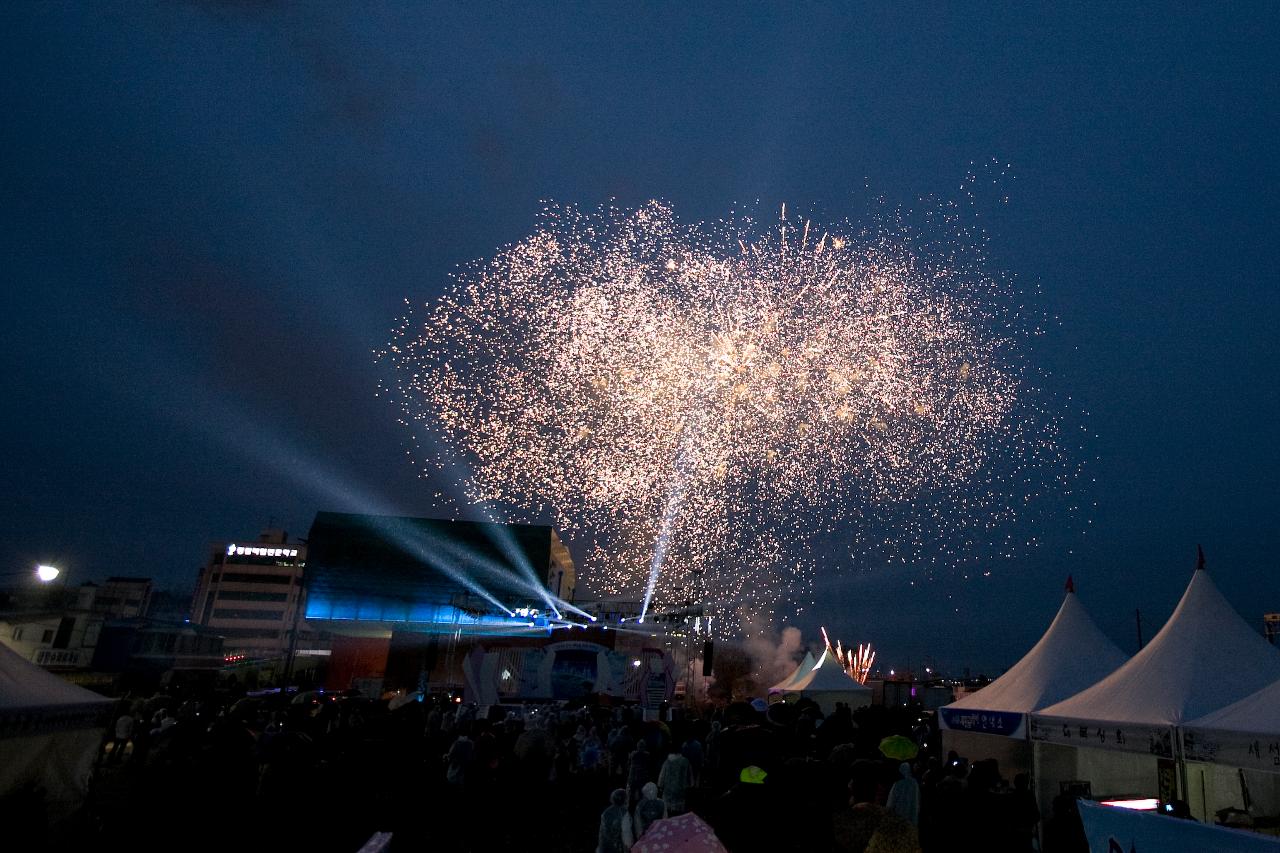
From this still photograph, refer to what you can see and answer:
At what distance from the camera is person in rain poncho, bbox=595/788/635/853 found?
678 centimetres

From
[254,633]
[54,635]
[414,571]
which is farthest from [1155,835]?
[254,633]

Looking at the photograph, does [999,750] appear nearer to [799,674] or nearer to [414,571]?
[799,674]

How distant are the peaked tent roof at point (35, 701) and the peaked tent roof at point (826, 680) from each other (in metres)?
21.0

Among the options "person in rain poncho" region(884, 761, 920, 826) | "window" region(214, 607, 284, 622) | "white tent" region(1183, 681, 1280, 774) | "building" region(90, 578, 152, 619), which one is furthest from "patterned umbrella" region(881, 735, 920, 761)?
"building" region(90, 578, 152, 619)

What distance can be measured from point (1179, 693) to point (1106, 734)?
38.9 inches

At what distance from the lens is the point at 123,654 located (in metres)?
31.8

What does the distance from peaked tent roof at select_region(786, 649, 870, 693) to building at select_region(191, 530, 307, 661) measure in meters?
64.5

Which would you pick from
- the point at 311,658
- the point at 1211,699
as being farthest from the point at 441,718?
the point at 311,658

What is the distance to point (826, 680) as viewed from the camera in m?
25.4

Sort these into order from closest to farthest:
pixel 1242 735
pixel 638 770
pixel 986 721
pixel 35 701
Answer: pixel 35 701, pixel 1242 735, pixel 638 770, pixel 986 721

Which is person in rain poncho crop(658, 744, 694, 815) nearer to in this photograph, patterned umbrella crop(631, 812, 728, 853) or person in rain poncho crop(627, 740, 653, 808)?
person in rain poncho crop(627, 740, 653, 808)

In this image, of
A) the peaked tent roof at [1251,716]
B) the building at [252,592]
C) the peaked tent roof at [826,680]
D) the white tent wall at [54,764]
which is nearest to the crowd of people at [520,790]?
the white tent wall at [54,764]

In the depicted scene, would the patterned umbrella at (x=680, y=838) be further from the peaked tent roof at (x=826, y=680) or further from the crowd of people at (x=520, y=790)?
the peaked tent roof at (x=826, y=680)

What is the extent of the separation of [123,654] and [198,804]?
28.3 meters
